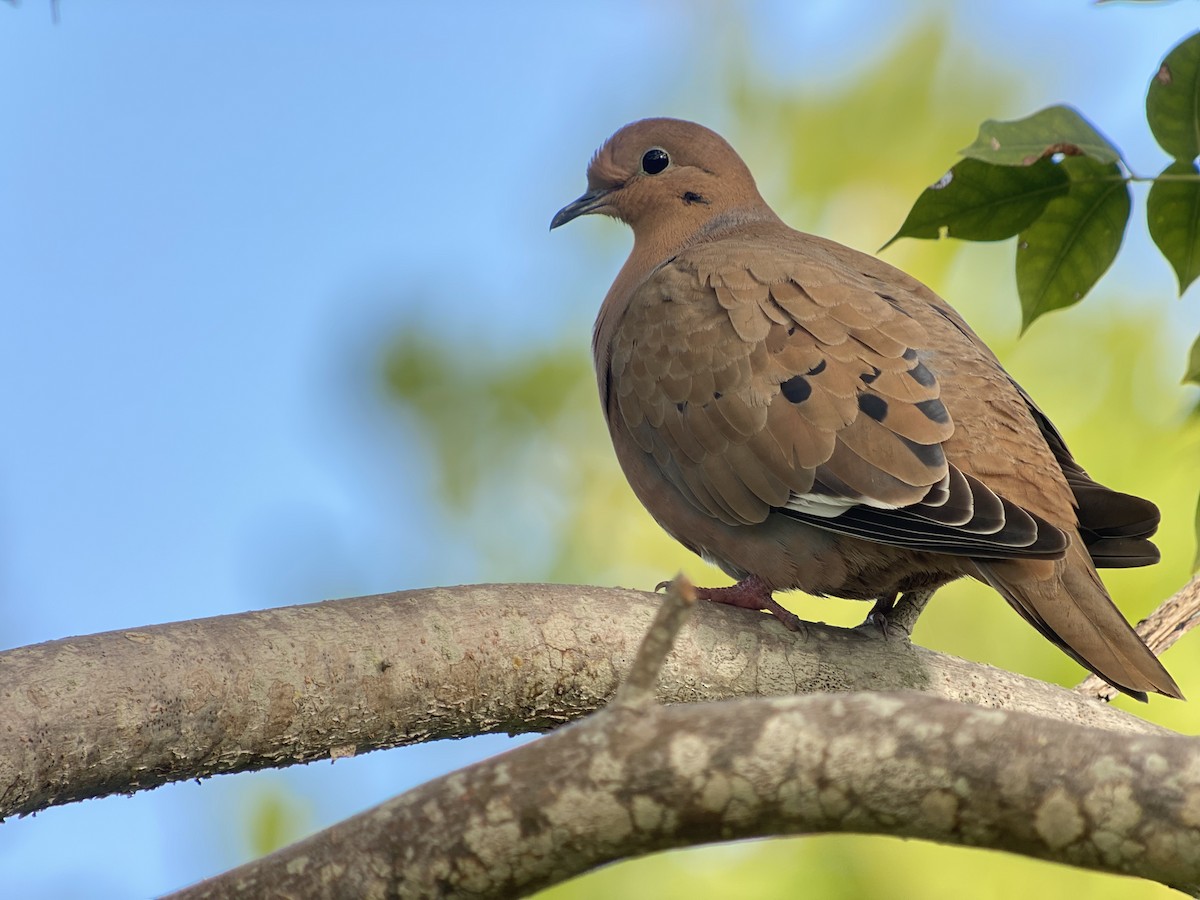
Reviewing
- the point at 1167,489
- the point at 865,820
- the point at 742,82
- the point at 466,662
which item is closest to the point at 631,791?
the point at 865,820

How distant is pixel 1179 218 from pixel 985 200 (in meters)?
0.36

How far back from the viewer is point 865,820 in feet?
4.97

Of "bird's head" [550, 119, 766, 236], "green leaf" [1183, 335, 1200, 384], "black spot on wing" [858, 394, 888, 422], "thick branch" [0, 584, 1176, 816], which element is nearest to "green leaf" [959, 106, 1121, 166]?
"green leaf" [1183, 335, 1200, 384]

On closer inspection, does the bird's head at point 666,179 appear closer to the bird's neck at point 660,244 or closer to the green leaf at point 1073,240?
the bird's neck at point 660,244

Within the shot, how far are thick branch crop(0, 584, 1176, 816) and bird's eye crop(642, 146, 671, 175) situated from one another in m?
1.81

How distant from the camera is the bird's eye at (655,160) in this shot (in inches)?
161

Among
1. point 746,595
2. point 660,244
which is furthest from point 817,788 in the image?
point 660,244

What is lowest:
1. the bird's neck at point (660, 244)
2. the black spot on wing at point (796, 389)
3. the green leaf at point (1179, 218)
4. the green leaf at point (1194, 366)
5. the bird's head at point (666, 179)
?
the green leaf at point (1194, 366)

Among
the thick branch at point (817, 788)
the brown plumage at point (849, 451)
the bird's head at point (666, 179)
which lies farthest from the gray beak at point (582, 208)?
the thick branch at point (817, 788)

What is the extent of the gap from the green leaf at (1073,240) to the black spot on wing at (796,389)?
52cm

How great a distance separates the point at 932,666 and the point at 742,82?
24.0 ft

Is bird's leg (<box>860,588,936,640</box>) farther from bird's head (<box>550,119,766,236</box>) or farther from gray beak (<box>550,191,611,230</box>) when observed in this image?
gray beak (<box>550,191,611,230</box>)

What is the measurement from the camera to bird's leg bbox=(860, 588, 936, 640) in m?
2.97

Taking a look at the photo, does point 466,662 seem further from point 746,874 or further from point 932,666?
point 746,874
